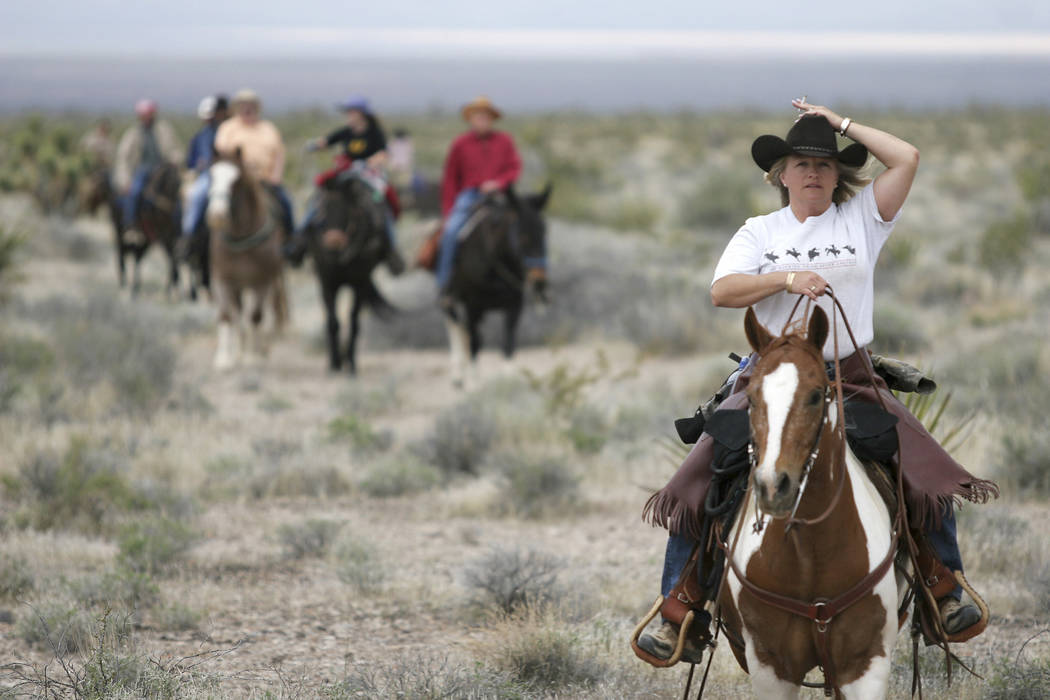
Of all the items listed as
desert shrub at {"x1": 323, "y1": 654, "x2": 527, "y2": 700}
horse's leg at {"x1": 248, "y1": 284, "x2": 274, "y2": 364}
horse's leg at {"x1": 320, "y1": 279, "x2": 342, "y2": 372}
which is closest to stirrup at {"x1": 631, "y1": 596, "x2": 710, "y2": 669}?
desert shrub at {"x1": 323, "y1": 654, "x2": 527, "y2": 700}

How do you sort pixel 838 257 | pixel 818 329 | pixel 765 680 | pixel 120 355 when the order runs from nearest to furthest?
pixel 818 329 → pixel 765 680 → pixel 838 257 → pixel 120 355

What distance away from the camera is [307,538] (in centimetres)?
770

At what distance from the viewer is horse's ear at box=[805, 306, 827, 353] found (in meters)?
3.62

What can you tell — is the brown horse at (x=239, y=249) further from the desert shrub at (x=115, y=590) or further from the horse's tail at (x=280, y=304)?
the desert shrub at (x=115, y=590)

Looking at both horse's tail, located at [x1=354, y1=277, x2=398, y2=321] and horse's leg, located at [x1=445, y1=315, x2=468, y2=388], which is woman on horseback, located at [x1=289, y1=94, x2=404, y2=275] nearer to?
horse's tail, located at [x1=354, y1=277, x2=398, y2=321]

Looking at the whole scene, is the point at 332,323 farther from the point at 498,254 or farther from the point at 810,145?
the point at 810,145

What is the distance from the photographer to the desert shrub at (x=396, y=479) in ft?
30.3

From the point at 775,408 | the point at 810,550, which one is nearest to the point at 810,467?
the point at 775,408

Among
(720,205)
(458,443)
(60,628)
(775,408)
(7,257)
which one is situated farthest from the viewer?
(720,205)

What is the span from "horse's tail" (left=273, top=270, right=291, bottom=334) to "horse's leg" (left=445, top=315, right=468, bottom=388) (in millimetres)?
2858

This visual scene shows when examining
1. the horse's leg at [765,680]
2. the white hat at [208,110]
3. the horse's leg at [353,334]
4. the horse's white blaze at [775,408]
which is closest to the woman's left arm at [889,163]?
Answer: the horse's white blaze at [775,408]

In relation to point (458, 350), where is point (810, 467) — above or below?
above

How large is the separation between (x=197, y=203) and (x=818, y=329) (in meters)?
11.9

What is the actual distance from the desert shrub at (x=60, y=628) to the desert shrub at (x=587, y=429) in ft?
15.4
